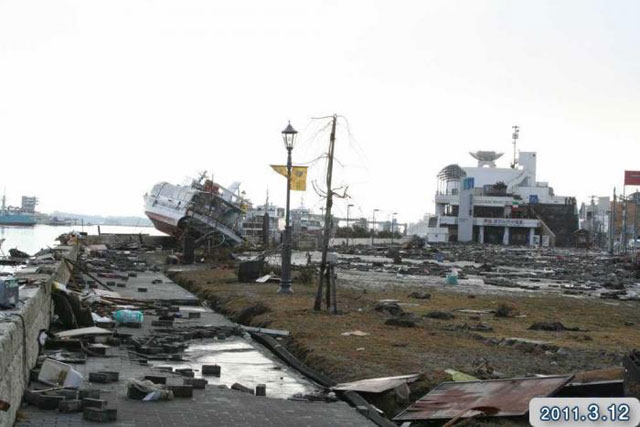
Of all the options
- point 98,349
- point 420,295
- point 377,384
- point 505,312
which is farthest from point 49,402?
point 420,295

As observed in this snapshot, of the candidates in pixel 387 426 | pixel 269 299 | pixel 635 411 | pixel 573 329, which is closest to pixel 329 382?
pixel 387 426

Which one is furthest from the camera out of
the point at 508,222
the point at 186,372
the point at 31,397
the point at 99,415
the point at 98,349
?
the point at 508,222

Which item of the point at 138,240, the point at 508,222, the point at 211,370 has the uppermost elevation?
the point at 508,222

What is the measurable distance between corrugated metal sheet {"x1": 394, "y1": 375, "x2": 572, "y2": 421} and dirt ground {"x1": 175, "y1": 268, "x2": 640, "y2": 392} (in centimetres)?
108

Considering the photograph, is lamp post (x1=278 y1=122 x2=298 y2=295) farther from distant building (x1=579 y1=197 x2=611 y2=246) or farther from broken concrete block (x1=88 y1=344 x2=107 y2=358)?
distant building (x1=579 y1=197 x2=611 y2=246)

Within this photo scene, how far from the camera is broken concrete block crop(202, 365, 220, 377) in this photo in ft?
42.8

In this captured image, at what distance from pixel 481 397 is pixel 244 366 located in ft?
17.0

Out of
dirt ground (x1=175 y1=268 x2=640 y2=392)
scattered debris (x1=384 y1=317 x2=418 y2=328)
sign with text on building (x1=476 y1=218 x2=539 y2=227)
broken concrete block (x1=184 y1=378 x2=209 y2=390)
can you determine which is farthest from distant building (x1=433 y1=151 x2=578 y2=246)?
broken concrete block (x1=184 y1=378 x2=209 y2=390)

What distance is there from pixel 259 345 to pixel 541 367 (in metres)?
5.75

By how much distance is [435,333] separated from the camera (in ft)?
57.8

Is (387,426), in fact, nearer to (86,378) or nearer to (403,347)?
(86,378)

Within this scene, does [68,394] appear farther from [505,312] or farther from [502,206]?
[502,206]

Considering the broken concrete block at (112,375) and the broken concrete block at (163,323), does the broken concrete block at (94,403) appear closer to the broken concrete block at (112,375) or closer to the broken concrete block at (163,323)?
the broken concrete block at (112,375)

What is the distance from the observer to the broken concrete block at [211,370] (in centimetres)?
1303
